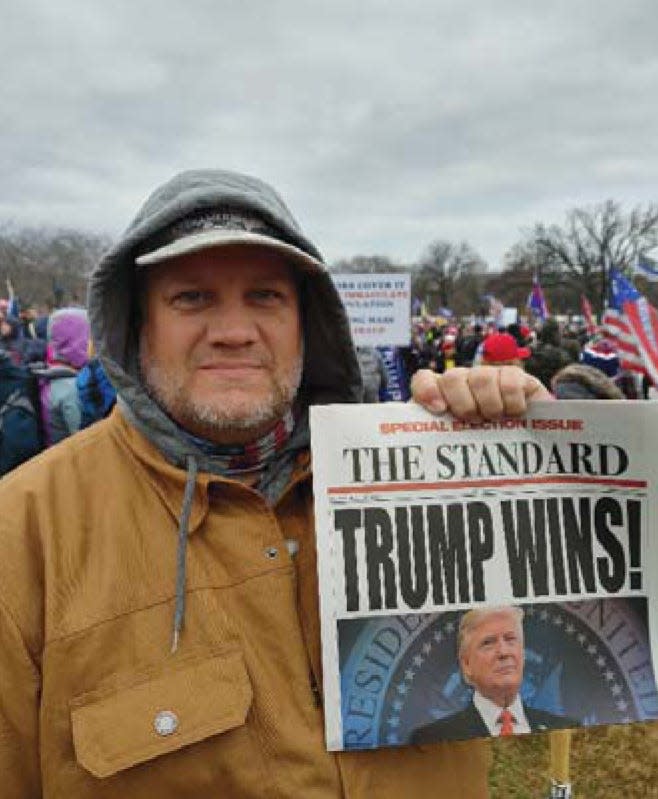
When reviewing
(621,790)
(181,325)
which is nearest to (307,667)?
(181,325)

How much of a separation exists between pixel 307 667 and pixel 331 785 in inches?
7.6

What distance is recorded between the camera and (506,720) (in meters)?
1.28

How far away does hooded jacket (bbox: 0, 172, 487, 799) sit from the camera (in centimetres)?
126

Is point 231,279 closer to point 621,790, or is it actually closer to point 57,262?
point 621,790

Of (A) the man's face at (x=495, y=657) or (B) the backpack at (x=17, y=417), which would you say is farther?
(B) the backpack at (x=17, y=417)

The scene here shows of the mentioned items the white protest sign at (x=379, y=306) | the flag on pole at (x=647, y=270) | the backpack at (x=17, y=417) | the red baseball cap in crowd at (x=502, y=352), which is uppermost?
the flag on pole at (x=647, y=270)

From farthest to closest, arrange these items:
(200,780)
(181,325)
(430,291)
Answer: (430,291) → (181,325) → (200,780)

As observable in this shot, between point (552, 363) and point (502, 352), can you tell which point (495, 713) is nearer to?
point (502, 352)

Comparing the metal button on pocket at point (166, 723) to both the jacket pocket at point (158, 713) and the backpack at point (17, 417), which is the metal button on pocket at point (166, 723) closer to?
the jacket pocket at point (158, 713)

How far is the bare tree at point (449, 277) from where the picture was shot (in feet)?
216

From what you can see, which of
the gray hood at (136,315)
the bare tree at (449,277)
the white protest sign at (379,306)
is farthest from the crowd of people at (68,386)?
the bare tree at (449,277)

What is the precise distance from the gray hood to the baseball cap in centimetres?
1

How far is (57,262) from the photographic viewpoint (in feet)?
192

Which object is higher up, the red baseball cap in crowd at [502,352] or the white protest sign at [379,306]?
the white protest sign at [379,306]
